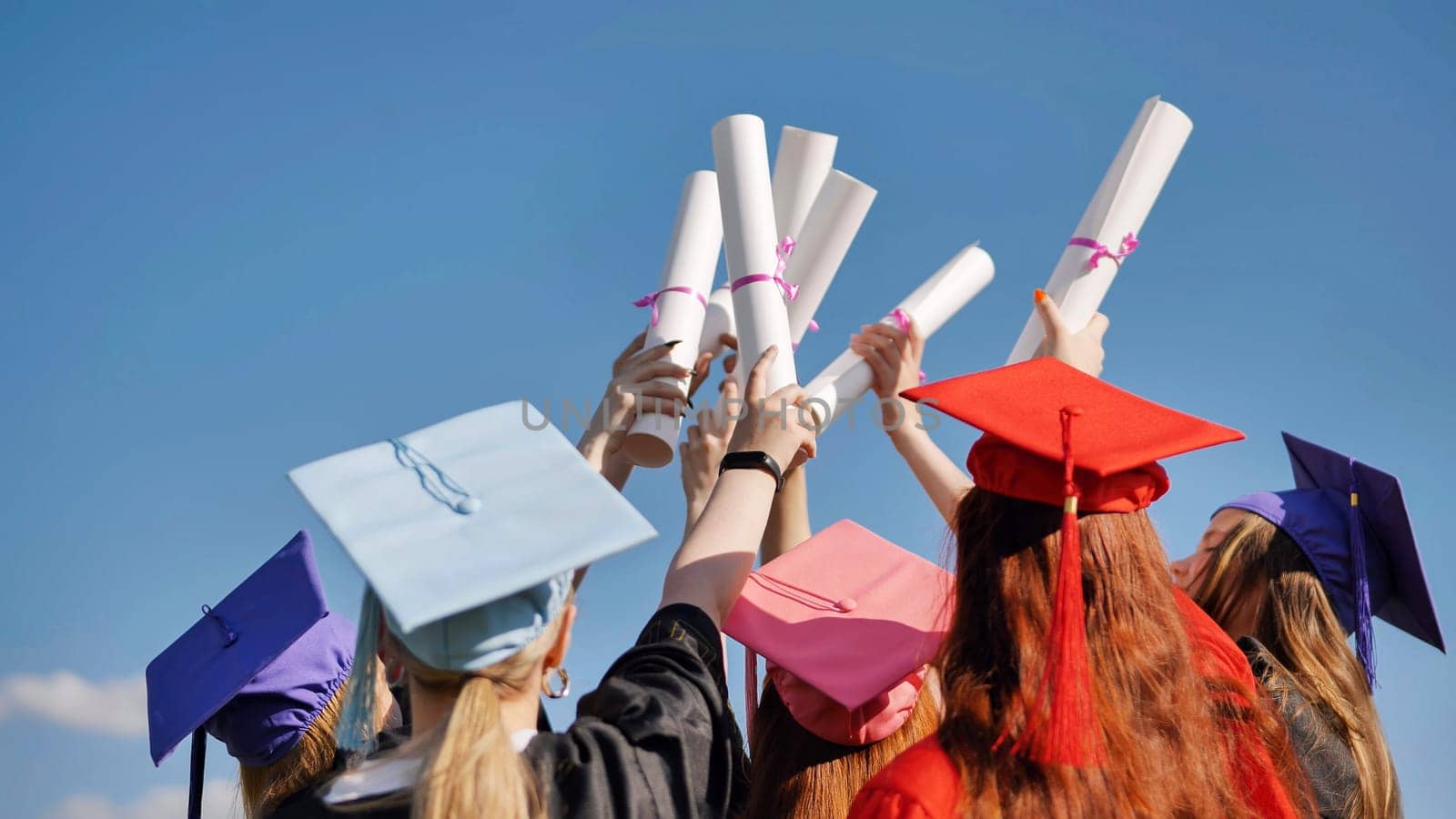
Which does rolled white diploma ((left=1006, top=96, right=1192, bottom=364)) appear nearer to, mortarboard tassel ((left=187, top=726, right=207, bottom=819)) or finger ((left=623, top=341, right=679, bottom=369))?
finger ((left=623, top=341, right=679, bottom=369))

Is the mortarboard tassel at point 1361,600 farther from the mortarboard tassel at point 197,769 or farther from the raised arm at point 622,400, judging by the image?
the mortarboard tassel at point 197,769

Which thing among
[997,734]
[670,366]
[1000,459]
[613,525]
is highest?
[670,366]

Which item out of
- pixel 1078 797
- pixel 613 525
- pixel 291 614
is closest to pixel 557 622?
pixel 613 525

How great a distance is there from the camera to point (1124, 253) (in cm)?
443

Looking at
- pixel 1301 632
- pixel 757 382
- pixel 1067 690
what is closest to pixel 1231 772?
pixel 1067 690

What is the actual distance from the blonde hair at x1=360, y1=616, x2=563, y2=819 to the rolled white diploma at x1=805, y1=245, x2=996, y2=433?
1858 millimetres

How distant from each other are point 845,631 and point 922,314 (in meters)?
1.58

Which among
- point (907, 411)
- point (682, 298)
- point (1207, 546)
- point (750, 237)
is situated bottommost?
point (1207, 546)

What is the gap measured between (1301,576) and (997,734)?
1967mm

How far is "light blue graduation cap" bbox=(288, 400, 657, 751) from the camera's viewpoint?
2139 mm

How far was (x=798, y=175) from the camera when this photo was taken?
4738mm

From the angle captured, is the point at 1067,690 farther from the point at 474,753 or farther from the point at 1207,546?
the point at 1207,546

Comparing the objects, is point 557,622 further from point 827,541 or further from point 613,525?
point 827,541

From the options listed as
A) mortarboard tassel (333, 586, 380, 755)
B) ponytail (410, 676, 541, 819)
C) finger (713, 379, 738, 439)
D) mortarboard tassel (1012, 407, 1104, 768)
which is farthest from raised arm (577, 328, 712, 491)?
mortarboard tassel (1012, 407, 1104, 768)
